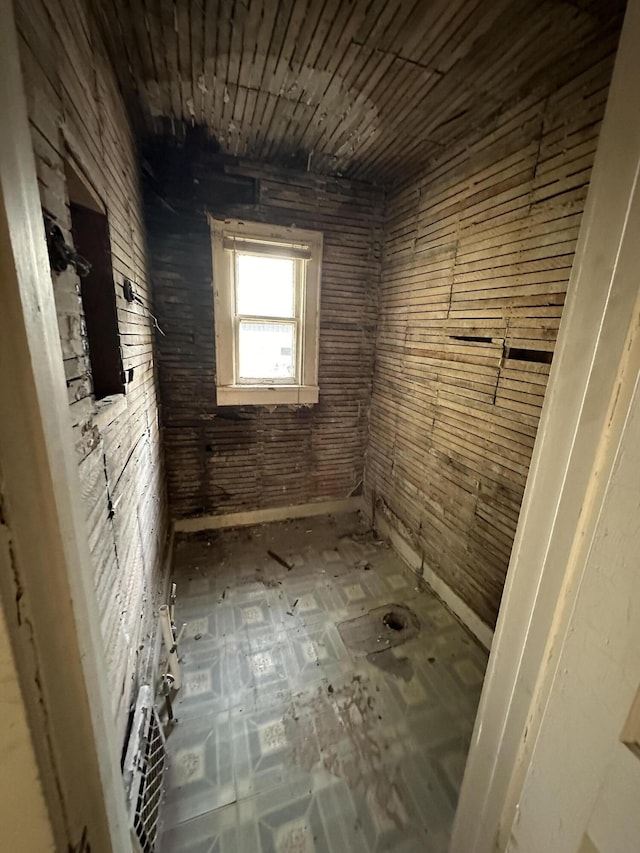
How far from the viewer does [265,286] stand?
269cm

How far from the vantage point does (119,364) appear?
125cm

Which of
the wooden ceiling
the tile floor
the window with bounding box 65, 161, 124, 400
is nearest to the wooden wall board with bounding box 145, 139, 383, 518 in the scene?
the wooden ceiling

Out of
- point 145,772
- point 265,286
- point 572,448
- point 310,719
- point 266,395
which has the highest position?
point 265,286

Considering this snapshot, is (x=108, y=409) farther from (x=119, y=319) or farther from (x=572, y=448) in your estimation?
(x=572, y=448)

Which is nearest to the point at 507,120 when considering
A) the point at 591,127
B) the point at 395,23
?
the point at 591,127

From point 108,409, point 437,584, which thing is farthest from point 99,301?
point 437,584

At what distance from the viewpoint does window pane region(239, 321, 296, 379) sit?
2754 mm

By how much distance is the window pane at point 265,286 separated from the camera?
2627mm

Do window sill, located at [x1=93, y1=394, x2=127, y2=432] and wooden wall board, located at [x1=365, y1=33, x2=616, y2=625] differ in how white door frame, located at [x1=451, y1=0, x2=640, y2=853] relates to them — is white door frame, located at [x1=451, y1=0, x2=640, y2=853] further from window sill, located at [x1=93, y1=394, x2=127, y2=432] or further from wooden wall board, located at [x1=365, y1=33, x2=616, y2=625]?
window sill, located at [x1=93, y1=394, x2=127, y2=432]

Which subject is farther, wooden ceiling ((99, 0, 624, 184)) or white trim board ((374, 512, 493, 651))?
white trim board ((374, 512, 493, 651))

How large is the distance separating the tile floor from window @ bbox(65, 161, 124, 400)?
1563mm

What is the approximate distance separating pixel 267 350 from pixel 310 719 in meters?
2.44

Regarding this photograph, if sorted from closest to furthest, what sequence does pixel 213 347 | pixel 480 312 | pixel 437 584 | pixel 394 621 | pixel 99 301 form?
pixel 99 301, pixel 480 312, pixel 394 621, pixel 437 584, pixel 213 347

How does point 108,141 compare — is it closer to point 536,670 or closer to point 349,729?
point 536,670
